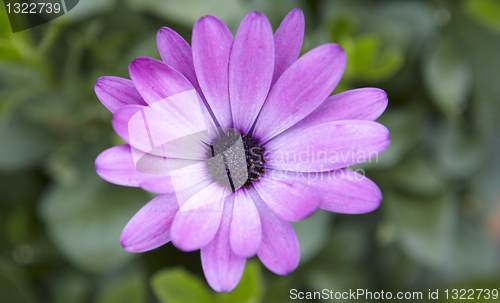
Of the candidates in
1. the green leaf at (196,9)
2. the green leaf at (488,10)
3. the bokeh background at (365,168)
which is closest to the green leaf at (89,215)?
the bokeh background at (365,168)

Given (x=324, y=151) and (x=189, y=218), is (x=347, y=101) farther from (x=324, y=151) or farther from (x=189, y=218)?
(x=189, y=218)

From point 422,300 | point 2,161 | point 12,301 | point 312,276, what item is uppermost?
point 2,161

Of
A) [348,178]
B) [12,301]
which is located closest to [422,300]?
[348,178]

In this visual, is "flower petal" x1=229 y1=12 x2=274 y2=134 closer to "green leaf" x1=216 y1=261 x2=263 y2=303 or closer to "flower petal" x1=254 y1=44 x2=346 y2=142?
"flower petal" x1=254 y1=44 x2=346 y2=142

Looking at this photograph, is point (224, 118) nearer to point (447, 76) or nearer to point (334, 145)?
point (334, 145)

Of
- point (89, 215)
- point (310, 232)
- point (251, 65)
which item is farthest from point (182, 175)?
point (89, 215)

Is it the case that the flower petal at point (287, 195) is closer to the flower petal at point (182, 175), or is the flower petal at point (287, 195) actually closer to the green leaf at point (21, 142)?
the flower petal at point (182, 175)

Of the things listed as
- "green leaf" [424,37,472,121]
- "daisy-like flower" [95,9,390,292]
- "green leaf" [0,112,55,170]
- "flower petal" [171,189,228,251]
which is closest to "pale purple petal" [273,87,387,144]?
"daisy-like flower" [95,9,390,292]
